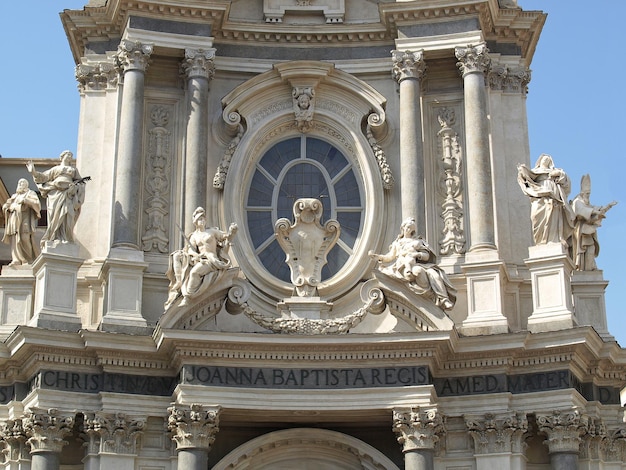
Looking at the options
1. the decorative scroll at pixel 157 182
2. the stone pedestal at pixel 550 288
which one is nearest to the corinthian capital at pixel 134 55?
the decorative scroll at pixel 157 182

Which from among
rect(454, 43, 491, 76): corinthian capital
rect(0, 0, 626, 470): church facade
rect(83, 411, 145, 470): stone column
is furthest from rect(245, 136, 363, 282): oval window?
rect(83, 411, 145, 470): stone column

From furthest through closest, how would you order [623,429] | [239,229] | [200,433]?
[239,229] → [623,429] → [200,433]

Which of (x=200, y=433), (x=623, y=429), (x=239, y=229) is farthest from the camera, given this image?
(x=239, y=229)

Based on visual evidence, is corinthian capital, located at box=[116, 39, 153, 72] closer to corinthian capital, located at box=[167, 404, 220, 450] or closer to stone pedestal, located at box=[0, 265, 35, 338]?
stone pedestal, located at box=[0, 265, 35, 338]

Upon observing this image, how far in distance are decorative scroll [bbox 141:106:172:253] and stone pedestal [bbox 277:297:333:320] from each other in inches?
106

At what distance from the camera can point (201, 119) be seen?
76.9 feet

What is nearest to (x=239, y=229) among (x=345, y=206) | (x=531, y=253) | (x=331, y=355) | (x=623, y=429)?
(x=345, y=206)

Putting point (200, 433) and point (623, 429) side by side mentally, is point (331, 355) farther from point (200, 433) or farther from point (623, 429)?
point (623, 429)

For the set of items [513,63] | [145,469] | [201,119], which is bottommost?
[145,469]

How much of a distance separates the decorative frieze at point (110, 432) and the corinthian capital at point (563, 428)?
6774 millimetres

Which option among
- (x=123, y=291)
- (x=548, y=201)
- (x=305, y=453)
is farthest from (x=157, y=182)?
(x=548, y=201)

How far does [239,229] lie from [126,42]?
4088 mm

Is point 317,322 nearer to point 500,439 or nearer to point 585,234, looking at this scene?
point 500,439

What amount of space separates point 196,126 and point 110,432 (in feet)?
19.7
